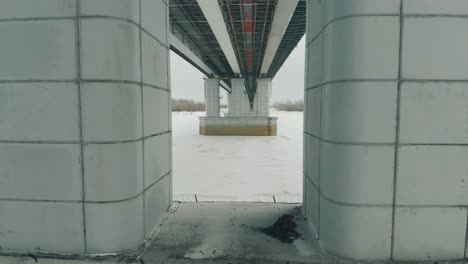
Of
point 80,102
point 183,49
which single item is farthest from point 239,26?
point 80,102

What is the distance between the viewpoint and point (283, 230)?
12.6ft

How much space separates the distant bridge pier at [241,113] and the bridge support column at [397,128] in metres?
19.7

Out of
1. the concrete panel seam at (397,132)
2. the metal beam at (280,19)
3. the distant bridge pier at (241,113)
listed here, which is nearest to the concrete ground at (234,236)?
the concrete panel seam at (397,132)

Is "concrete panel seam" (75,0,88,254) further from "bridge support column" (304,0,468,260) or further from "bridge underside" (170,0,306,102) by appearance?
"bridge underside" (170,0,306,102)

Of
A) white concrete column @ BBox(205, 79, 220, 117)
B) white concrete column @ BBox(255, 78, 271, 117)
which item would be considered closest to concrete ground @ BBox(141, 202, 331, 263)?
white concrete column @ BBox(255, 78, 271, 117)

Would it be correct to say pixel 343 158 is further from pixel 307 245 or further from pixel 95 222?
pixel 95 222

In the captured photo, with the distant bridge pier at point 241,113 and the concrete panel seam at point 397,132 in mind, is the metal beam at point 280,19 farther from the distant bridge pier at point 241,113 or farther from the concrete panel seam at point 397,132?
the distant bridge pier at point 241,113

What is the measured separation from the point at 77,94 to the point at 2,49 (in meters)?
0.95

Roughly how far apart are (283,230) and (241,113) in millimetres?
25941

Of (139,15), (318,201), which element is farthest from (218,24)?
(318,201)

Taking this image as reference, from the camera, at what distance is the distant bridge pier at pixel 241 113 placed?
2284cm

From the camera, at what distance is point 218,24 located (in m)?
10.8

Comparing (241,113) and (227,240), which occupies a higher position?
(241,113)

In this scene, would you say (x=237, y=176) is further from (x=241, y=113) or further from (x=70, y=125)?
(x=241, y=113)
